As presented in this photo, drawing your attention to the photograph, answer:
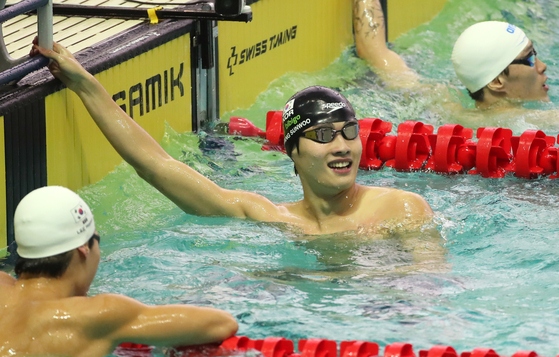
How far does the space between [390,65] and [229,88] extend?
1674 mm

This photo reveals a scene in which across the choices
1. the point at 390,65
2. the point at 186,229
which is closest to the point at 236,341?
the point at 186,229

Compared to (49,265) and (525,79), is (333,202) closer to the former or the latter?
(49,265)

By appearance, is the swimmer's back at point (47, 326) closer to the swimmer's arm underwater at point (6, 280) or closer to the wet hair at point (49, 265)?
the wet hair at point (49, 265)

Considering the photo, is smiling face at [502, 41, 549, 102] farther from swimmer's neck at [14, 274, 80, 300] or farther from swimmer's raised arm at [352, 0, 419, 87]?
swimmer's neck at [14, 274, 80, 300]

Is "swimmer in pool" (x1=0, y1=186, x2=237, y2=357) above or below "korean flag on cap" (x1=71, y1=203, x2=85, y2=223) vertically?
below

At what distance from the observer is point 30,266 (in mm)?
2555

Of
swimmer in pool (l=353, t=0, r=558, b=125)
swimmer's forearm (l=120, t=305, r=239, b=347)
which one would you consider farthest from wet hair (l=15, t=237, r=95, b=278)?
swimmer in pool (l=353, t=0, r=558, b=125)

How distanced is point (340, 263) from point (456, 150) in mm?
1879

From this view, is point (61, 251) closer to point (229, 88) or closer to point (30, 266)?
point (30, 266)

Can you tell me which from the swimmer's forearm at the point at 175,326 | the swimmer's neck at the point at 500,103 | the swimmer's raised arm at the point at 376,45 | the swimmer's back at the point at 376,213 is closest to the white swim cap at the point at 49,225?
the swimmer's forearm at the point at 175,326

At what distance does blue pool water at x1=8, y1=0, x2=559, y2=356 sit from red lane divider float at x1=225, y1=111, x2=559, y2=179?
0.09 metres

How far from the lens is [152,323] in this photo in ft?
8.36

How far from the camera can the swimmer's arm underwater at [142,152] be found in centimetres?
352

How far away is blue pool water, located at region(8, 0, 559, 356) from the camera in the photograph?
2.97 metres
